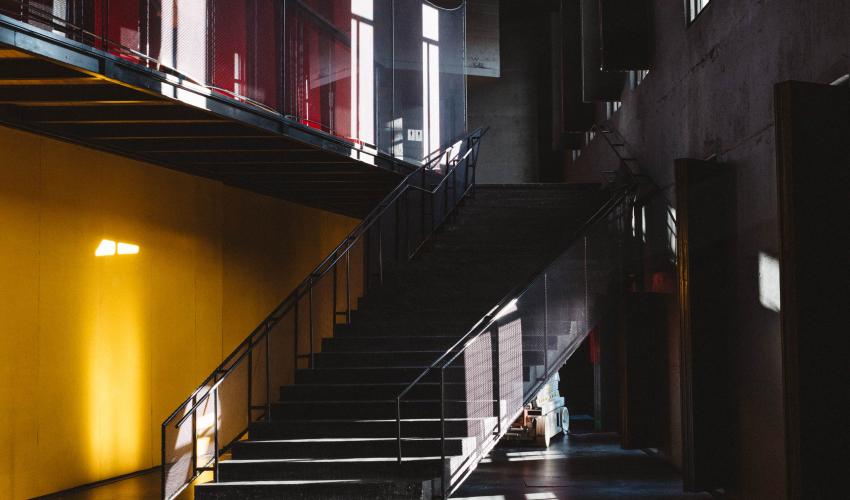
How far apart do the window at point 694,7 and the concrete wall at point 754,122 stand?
15cm

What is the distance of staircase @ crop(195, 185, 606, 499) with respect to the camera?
26.9 ft

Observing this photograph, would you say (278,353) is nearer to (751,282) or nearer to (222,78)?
(222,78)

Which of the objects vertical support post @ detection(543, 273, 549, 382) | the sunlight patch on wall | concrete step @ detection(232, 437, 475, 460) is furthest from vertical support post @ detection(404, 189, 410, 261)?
the sunlight patch on wall

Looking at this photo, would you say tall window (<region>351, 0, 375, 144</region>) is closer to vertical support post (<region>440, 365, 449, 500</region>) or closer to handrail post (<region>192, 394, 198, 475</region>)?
vertical support post (<region>440, 365, 449, 500</region>)

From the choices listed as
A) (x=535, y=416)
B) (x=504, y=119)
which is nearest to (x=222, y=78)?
(x=535, y=416)

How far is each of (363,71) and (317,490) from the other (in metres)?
5.92

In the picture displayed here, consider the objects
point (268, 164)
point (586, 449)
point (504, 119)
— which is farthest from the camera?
point (504, 119)

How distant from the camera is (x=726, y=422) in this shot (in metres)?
9.52

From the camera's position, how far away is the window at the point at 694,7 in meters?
11.0

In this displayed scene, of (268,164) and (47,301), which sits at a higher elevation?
(268,164)

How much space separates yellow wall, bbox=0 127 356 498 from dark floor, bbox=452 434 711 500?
11.9 feet

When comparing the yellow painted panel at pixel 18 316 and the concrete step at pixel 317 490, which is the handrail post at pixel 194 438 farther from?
the yellow painted panel at pixel 18 316

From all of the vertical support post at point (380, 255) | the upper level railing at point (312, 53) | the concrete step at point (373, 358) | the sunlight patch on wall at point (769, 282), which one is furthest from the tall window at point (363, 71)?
the sunlight patch on wall at point (769, 282)

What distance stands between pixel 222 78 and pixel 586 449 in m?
8.41
